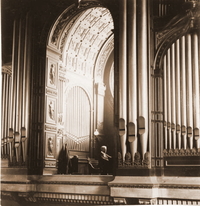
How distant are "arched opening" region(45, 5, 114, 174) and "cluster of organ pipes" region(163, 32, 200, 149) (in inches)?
120

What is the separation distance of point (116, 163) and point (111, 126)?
413 centimetres

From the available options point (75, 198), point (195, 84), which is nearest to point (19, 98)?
point (75, 198)

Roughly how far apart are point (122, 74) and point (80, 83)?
3446 millimetres

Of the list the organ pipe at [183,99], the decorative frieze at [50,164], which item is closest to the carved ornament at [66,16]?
the organ pipe at [183,99]

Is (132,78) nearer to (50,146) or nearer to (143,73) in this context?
(143,73)

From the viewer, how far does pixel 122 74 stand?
9.03m

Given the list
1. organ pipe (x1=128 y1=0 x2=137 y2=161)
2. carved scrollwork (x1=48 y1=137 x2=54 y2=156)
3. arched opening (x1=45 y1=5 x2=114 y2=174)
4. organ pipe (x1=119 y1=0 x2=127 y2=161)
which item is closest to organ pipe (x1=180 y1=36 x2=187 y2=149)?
organ pipe (x1=128 y1=0 x2=137 y2=161)

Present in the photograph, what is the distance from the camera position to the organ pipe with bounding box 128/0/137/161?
8.69 metres

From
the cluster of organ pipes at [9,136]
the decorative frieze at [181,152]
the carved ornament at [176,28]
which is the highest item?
the carved ornament at [176,28]

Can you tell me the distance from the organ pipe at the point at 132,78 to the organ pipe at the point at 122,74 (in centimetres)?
13

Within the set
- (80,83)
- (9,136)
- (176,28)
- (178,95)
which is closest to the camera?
(178,95)

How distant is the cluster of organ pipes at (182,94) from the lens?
8188 mm

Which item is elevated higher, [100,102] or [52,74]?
[52,74]

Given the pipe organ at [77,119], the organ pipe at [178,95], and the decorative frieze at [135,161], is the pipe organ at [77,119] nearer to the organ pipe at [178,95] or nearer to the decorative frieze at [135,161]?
the decorative frieze at [135,161]
